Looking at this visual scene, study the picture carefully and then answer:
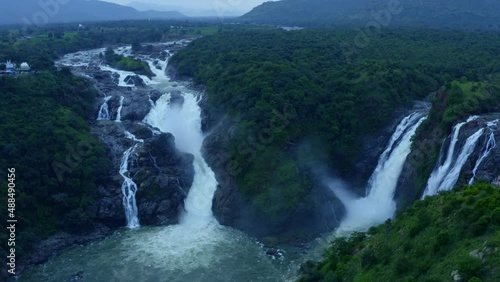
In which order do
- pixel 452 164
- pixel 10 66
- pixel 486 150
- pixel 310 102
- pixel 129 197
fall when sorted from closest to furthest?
pixel 486 150 < pixel 452 164 < pixel 129 197 < pixel 310 102 < pixel 10 66

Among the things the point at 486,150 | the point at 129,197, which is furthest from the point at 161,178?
the point at 486,150

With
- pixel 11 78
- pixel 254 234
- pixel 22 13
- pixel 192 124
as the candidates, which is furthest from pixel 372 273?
pixel 22 13

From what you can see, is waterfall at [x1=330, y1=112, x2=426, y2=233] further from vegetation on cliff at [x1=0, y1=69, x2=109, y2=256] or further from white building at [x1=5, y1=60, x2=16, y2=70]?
white building at [x1=5, y1=60, x2=16, y2=70]

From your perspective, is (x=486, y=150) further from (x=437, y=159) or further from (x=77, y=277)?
(x=77, y=277)

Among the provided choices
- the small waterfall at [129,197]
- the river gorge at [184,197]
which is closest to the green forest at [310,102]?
the river gorge at [184,197]

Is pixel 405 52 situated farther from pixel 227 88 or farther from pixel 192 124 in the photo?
pixel 192 124

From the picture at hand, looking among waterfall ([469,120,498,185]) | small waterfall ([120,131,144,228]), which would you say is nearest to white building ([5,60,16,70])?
small waterfall ([120,131,144,228])
